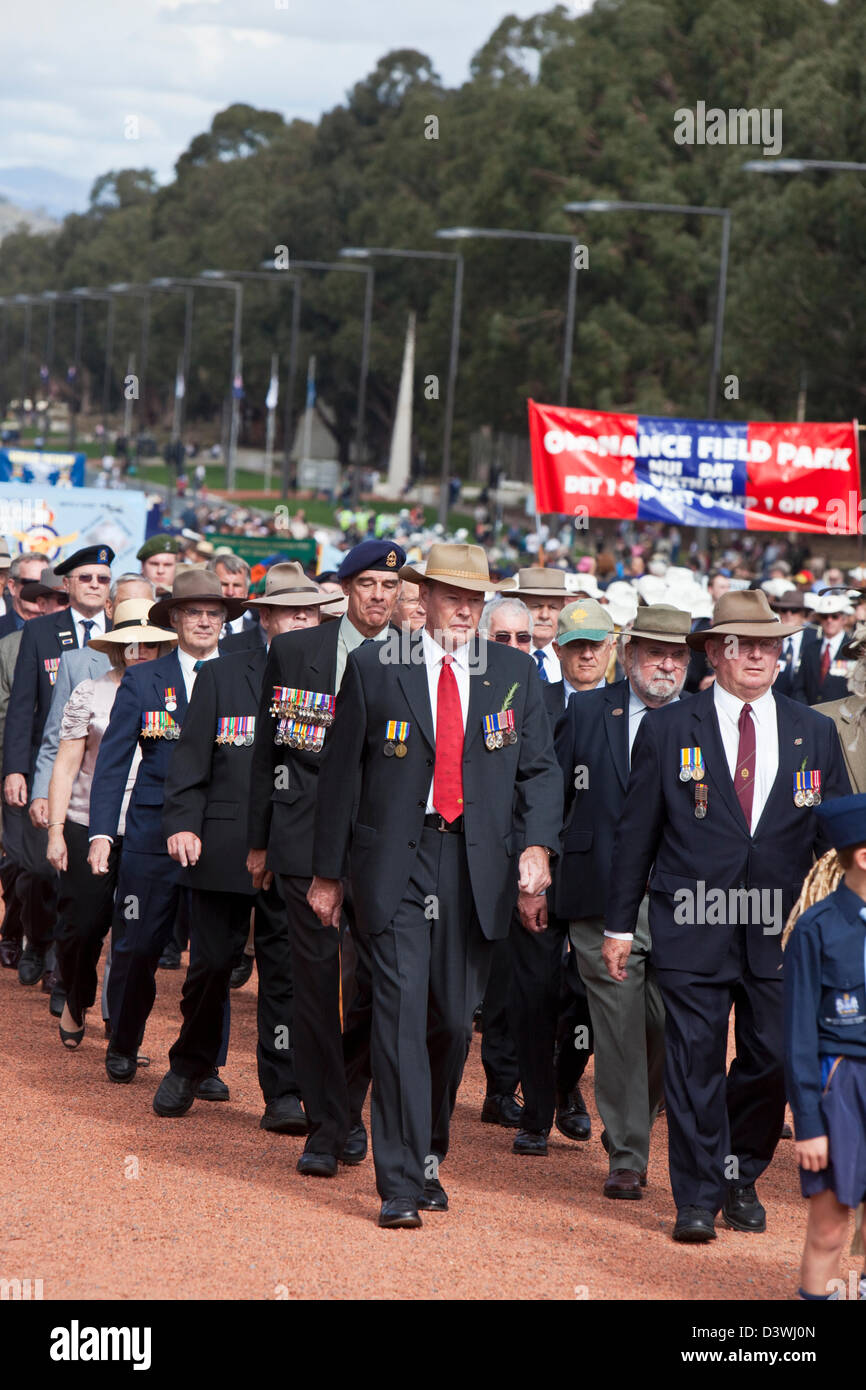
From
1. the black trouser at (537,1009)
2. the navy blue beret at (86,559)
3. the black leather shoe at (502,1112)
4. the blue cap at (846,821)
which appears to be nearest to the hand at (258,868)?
the black trouser at (537,1009)

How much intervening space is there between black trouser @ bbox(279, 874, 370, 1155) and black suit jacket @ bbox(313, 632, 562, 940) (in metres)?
0.55

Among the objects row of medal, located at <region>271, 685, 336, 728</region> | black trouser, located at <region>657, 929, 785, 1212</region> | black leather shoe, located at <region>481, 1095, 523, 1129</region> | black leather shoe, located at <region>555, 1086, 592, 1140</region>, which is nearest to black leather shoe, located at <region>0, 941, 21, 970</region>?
black leather shoe, located at <region>481, 1095, 523, 1129</region>

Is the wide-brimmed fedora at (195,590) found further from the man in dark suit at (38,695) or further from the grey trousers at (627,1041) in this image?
the grey trousers at (627,1041)

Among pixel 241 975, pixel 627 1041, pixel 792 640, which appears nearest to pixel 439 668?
pixel 627 1041

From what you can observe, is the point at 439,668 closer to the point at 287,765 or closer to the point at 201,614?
the point at 287,765

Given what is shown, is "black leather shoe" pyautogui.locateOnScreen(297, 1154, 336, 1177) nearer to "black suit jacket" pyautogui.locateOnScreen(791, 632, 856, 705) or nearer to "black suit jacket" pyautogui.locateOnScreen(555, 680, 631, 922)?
"black suit jacket" pyautogui.locateOnScreen(555, 680, 631, 922)

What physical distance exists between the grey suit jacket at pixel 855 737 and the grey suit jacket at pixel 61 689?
147 inches

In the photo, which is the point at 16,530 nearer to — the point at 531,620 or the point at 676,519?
the point at 676,519

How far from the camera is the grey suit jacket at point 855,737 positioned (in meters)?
8.09

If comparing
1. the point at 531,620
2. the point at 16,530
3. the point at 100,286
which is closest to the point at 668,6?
the point at 16,530

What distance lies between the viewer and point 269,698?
8.05 meters

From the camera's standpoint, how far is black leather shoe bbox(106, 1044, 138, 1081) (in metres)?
9.13

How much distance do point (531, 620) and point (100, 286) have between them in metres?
132

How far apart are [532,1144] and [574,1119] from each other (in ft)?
1.62
